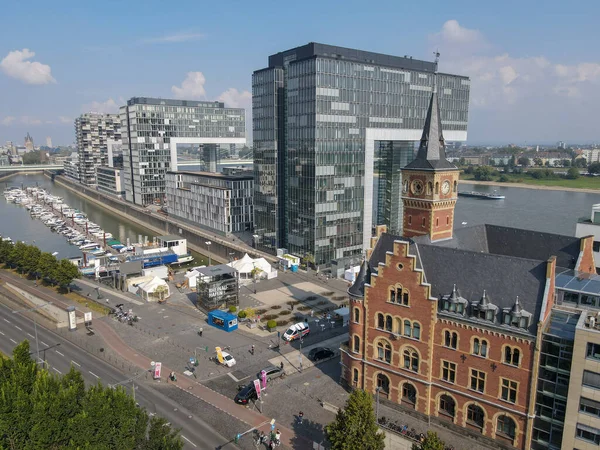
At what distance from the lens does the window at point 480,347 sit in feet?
134

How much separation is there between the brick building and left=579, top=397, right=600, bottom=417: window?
8.45ft

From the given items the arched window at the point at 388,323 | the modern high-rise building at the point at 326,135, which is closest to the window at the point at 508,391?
the arched window at the point at 388,323

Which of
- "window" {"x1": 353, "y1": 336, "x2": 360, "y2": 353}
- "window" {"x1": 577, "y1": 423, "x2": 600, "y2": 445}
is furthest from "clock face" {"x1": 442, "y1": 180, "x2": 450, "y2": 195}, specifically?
"window" {"x1": 577, "y1": 423, "x2": 600, "y2": 445}

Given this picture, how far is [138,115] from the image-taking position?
173m

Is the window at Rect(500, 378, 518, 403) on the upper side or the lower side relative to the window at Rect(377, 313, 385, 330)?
lower

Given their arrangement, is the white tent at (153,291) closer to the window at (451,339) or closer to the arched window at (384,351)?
the arched window at (384,351)

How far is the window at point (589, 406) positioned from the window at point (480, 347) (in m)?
7.76

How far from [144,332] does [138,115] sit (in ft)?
414

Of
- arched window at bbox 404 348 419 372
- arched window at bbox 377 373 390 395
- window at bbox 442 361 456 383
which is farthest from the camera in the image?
arched window at bbox 377 373 390 395

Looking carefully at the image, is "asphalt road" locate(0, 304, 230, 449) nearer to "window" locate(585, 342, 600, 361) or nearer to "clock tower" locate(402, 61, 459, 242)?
"window" locate(585, 342, 600, 361)

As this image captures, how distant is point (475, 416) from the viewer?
140 feet

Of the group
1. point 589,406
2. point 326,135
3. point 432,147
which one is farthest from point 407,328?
point 326,135

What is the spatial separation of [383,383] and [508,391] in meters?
13.0

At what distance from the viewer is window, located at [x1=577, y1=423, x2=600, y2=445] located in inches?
1375
